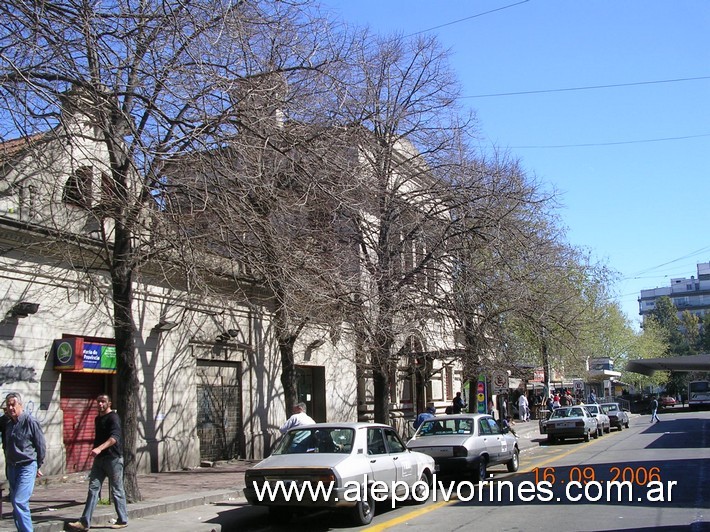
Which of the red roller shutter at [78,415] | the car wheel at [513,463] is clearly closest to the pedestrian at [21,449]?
the red roller shutter at [78,415]

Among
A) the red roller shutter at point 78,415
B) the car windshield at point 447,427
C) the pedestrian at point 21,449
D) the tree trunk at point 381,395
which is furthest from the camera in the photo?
the tree trunk at point 381,395

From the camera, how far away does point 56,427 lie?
1553 centimetres

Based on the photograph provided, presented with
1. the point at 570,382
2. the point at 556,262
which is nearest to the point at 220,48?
the point at 556,262

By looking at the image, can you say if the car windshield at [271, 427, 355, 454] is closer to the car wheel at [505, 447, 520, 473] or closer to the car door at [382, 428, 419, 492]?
the car door at [382, 428, 419, 492]

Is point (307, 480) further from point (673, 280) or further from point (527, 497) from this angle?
point (673, 280)

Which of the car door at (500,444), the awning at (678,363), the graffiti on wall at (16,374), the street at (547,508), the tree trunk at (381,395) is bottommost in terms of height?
the street at (547,508)

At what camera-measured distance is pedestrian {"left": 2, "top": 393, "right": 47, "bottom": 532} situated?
364 inches

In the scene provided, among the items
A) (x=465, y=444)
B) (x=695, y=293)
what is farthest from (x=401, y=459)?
(x=695, y=293)

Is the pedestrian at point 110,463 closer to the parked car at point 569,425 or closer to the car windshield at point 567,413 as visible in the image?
the parked car at point 569,425

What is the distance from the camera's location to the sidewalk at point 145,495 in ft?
35.5

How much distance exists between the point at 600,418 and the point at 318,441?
2535cm

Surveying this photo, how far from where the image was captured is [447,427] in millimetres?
16375

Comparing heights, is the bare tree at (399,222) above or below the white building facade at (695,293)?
below

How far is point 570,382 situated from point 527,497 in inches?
2154
